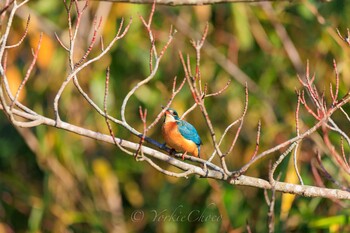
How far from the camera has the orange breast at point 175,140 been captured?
4.81m

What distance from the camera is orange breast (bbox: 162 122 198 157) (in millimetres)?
4809

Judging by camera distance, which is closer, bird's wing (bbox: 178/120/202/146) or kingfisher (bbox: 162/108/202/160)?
kingfisher (bbox: 162/108/202/160)

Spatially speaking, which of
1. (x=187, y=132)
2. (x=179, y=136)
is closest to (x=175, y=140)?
(x=179, y=136)

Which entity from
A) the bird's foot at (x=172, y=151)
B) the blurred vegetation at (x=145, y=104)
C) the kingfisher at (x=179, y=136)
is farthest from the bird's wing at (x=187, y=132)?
the blurred vegetation at (x=145, y=104)

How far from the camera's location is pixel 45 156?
7988 mm

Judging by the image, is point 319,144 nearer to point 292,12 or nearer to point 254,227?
point 254,227

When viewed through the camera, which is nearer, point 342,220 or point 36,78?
point 342,220

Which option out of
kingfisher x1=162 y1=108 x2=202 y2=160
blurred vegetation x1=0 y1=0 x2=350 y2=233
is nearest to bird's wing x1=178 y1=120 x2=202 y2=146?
kingfisher x1=162 y1=108 x2=202 y2=160

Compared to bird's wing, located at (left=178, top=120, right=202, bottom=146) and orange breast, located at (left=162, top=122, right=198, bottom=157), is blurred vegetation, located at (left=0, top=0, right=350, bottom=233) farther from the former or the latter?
orange breast, located at (left=162, top=122, right=198, bottom=157)

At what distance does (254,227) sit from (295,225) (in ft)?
2.33

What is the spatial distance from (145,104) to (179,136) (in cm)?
309

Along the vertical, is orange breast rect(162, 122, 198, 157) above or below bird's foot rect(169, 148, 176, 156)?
above

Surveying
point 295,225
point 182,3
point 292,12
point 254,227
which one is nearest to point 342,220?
point 295,225

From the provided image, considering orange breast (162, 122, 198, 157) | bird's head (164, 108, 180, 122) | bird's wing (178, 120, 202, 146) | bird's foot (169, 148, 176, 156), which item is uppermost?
bird's head (164, 108, 180, 122)
